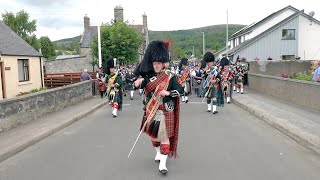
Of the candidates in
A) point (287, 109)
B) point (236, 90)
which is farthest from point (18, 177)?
point (236, 90)

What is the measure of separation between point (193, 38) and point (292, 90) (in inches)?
4436

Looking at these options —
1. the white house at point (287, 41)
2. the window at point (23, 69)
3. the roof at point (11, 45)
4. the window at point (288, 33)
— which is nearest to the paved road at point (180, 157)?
the roof at point (11, 45)

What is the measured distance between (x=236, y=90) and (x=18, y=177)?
16881 millimetres

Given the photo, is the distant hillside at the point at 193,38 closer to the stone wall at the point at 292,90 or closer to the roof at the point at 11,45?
the roof at the point at 11,45

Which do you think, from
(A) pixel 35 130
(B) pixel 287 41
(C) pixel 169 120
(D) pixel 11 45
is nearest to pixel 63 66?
(D) pixel 11 45

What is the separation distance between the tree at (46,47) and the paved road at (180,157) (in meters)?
92.8

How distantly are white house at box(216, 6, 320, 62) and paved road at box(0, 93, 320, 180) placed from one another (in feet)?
99.9

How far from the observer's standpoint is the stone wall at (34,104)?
377 inches

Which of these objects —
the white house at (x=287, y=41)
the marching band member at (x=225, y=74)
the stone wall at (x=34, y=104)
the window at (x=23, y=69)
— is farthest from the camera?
the white house at (x=287, y=41)

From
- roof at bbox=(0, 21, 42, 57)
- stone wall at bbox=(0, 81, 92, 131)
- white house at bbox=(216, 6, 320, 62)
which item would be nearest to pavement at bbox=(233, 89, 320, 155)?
stone wall at bbox=(0, 81, 92, 131)

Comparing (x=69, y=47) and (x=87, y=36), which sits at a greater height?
(x=69, y=47)

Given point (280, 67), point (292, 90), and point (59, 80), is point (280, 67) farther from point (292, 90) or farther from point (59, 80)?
point (59, 80)

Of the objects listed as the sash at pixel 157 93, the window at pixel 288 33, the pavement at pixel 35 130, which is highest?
the window at pixel 288 33

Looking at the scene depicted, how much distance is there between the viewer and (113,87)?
43.3 ft
